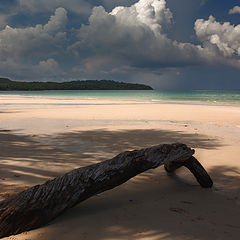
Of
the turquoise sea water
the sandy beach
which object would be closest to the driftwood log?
the sandy beach

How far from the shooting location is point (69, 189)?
3.75 m

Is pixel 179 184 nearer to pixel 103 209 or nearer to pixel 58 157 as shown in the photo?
pixel 103 209

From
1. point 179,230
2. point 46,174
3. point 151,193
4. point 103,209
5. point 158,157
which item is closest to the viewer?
point 179,230

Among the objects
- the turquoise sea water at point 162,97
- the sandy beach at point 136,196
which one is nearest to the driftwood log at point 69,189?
the sandy beach at point 136,196

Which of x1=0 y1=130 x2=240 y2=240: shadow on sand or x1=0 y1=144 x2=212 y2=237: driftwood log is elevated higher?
x1=0 y1=144 x2=212 y2=237: driftwood log

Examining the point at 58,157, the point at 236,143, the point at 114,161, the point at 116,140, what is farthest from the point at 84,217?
the point at 236,143

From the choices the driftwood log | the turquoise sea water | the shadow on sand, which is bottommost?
the shadow on sand

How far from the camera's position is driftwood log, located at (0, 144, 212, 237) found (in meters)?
3.37

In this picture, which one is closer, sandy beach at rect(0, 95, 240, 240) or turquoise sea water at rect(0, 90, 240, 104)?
sandy beach at rect(0, 95, 240, 240)

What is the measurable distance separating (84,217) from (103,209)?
399 mm

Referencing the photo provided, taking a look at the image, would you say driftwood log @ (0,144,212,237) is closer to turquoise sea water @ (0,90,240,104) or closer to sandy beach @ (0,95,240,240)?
sandy beach @ (0,95,240,240)

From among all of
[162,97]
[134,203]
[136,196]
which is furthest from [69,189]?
[162,97]

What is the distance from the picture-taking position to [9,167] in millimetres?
6051

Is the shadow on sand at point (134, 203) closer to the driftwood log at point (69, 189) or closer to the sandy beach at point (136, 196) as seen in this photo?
the sandy beach at point (136, 196)
